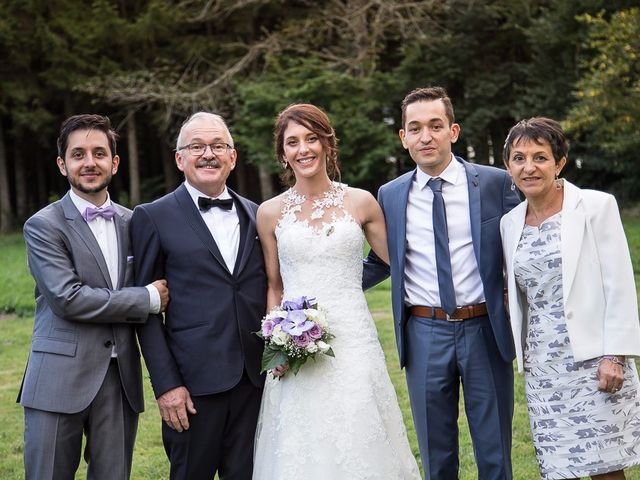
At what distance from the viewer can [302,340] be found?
4.07m

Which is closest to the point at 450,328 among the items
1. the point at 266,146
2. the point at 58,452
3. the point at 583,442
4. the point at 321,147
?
the point at 583,442

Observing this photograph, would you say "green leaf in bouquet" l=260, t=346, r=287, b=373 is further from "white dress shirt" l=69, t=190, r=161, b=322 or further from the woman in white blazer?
the woman in white blazer

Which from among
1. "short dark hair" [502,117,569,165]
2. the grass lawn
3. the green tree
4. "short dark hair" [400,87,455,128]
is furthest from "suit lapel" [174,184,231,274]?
the green tree

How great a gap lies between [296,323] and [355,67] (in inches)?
834

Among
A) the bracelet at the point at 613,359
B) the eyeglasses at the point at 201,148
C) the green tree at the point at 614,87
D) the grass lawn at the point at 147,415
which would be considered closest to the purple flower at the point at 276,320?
the eyeglasses at the point at 201,148

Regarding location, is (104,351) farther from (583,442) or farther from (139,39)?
(139,39)

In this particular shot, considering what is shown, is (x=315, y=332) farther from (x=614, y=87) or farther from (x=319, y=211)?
(x=614, y=87)

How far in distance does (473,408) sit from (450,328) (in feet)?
1.55

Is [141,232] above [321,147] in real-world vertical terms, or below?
below

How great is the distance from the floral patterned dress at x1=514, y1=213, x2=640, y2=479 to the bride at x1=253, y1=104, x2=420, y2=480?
0.77 metres

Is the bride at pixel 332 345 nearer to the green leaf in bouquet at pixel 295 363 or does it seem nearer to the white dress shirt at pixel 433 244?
the green leaf in bouquet at pixel 295 363

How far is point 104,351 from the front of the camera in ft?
13.6

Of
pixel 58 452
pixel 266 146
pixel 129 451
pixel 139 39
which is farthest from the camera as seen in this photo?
pixel 139 39

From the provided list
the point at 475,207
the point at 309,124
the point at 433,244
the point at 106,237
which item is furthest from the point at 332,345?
the point at 106,237
